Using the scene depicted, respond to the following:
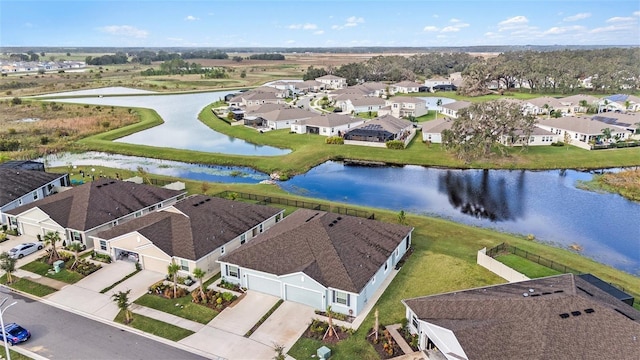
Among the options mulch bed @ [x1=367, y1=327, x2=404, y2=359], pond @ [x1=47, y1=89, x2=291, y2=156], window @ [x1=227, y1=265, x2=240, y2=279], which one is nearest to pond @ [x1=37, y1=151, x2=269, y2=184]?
pond @ [x1=47, y1=89, x2=291, y2=156]

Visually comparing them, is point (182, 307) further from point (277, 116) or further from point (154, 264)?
point (277, 116)

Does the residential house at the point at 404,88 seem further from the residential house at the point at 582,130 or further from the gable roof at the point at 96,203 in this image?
the gable roof at the point at 96,203

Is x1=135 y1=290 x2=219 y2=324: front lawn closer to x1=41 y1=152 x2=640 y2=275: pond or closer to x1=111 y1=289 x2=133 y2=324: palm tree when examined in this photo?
x1=111 y1=289 x2=133 y2=324: palm tree

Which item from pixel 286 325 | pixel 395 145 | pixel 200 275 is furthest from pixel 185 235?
pixel 395 145

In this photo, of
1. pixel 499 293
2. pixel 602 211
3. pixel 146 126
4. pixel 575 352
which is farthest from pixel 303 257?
pixel 146 126

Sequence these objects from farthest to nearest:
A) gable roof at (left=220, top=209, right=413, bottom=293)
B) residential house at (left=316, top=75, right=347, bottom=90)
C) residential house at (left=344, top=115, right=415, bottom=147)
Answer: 1. residential house at (left=316, top=75, right=347, bottom=90)
2. residential house at (left=344, top=115, right=415, bottom=147)
3. gable roof at (left=220, top=209, right=413, bottom=293)

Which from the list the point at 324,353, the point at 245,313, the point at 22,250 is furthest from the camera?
the point at 22,250
